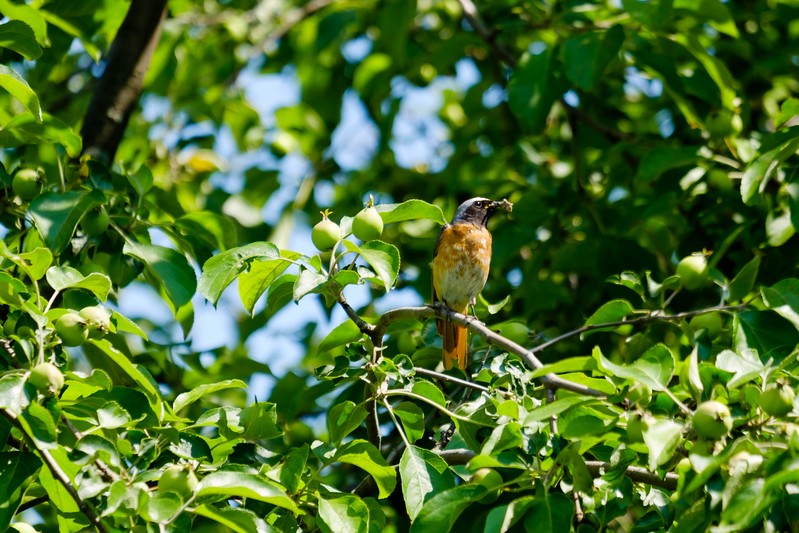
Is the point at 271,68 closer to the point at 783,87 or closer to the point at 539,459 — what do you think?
the point at 783,87

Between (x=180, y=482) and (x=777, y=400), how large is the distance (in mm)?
1803

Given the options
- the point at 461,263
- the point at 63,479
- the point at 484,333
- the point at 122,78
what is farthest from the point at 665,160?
the point at 63,479

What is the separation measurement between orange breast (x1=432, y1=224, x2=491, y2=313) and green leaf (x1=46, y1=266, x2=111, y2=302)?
8.89ft

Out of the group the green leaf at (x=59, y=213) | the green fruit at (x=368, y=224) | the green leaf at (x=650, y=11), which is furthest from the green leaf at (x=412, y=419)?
the green leaf at (x=650, y=11)

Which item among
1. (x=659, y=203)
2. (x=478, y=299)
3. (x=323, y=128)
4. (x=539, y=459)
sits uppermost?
(x=539, y=459)

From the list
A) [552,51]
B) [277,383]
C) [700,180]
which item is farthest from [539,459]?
[552,51]

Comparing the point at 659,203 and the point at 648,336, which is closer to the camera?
the point at 648,336

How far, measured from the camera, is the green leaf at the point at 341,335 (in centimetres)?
369

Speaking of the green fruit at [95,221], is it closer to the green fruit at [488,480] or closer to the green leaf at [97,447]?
the green leaf at [97,447]

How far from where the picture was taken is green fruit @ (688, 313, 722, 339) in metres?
3.84

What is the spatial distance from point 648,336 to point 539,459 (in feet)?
4.96

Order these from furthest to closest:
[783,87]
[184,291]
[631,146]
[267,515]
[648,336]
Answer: [783,87] → [631,146] → [648,336] → [184,291] → [267,515]

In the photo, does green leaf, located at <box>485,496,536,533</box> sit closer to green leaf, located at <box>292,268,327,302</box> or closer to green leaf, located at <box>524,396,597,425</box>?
green leaf, located at <box>524,396,597,425</box>

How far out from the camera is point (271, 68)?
26.5 feet
